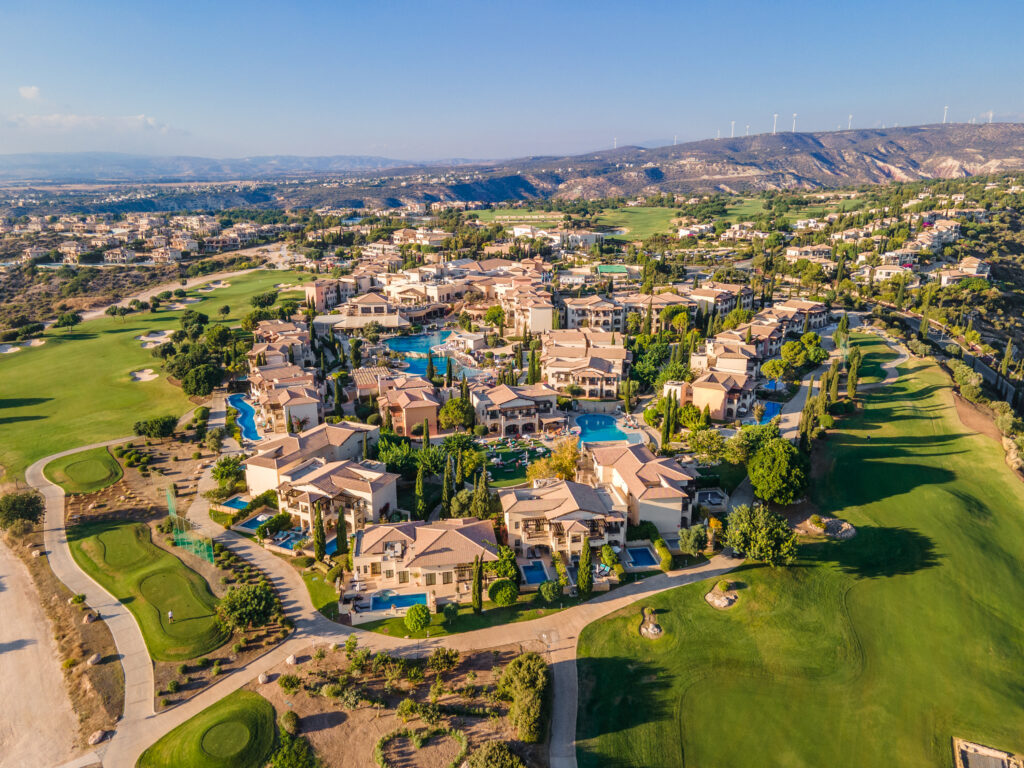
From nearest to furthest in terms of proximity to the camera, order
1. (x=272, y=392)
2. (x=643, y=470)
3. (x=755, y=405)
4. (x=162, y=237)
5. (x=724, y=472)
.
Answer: (x=643, y=470) → (x=724, y=472) → (x=272, y=392) → (x=755, y=405) → (x=162, y=237)

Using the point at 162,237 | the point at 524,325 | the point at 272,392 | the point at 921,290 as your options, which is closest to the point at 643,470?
the point at 272,392

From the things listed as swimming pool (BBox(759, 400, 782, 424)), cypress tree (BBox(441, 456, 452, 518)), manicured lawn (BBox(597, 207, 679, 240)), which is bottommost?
swimming pool (BBox(759, 400, 782, 424))

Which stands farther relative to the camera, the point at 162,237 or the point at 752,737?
the point at 162,237

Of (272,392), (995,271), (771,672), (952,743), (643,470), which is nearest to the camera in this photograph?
(952,743)

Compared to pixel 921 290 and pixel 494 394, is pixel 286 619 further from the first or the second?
pixel 921 290

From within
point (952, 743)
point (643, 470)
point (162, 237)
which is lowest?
point (952, 743)

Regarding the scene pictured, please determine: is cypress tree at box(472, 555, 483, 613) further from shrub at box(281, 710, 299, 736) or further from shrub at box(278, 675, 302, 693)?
shrub at box(281, 710, 299, 736)

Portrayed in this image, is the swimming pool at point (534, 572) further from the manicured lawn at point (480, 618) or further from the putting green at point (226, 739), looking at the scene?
the putting green at point (226, 739)

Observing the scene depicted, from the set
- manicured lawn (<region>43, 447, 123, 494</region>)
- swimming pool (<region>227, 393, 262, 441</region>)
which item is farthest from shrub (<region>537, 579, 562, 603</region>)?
manicured lawn (<region>43, 447, 123, 494</region>)
